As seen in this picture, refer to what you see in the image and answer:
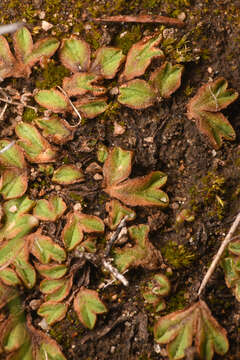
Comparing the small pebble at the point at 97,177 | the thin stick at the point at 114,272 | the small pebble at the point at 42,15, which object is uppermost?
the small pebble at the point at 42,15

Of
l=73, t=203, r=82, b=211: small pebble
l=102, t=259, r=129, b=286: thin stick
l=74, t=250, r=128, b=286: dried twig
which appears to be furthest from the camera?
l=73, t=203, r=82, b=211: small pebble

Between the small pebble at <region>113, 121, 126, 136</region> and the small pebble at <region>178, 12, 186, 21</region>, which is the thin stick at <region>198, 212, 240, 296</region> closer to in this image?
the small pebble at <region>113, 121, 126, 136</region>

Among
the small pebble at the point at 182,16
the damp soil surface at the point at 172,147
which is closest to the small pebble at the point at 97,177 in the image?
the damp soil surface at the point at 172,147

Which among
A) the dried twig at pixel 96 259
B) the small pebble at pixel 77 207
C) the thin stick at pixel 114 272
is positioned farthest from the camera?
the small pebble at pixel 77 207

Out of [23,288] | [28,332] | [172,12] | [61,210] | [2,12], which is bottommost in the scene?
[28,332]

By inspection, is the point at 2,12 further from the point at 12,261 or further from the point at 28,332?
the point at 28,332

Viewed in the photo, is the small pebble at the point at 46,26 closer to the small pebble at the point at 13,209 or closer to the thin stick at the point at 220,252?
the small pebble at the point at 13,209

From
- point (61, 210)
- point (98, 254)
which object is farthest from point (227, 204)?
point (61, 210)

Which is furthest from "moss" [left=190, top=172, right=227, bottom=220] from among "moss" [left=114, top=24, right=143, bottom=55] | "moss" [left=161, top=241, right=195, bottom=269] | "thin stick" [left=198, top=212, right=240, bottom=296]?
"moss" [left=114, top=24, right=143, bottom=55]
